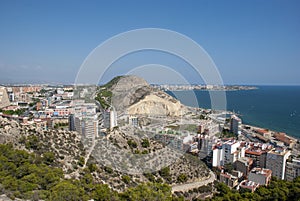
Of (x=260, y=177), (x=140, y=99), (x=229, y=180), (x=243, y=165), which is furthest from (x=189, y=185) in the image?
(x=140, y=99)

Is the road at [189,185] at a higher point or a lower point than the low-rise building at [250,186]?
lower

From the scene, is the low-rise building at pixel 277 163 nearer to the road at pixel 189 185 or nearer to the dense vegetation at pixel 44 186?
the road at pixel 189 185

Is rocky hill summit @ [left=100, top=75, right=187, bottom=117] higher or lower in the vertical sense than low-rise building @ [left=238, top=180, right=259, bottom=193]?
higher

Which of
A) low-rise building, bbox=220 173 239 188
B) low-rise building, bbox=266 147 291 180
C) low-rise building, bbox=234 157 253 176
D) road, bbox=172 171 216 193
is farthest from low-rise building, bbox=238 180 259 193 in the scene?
low-rise building, bbox=266 147 291 180

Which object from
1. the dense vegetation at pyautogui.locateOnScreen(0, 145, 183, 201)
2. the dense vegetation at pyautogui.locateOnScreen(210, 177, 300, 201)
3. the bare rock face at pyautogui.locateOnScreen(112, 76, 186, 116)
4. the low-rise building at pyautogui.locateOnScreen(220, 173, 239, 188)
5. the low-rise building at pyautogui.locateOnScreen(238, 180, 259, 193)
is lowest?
the low-rise building at pyautogui.locateOnScreen(220, 173, 239, 188)

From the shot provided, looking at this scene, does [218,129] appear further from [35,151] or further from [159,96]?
[35,151]

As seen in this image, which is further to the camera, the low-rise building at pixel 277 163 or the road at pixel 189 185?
the low-rise building at pixel 277 163

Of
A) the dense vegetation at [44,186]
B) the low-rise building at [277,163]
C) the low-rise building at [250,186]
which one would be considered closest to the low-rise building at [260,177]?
the low-rise building at [250,186]

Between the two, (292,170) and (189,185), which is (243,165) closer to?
(292,170)

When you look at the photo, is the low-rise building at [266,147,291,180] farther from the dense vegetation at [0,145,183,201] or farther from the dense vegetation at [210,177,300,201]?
the dense vegetation at [0,145,183,201]

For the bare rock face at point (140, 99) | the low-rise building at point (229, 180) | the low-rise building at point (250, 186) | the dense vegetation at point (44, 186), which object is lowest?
the low-rise building at point (229, 180)
